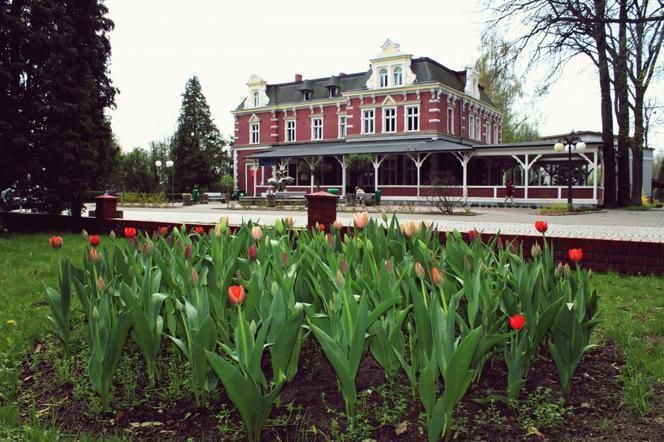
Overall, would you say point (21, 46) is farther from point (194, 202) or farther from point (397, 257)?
point (194, 202)

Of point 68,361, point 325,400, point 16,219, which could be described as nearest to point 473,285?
point 325,400

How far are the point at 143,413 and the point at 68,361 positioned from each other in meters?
0.79

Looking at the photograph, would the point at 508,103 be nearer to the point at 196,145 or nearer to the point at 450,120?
the point at 450,120

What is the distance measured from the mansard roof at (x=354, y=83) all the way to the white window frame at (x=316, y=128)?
164 centimetres

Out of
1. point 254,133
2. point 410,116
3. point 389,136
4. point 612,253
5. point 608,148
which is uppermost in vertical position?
point 254,133

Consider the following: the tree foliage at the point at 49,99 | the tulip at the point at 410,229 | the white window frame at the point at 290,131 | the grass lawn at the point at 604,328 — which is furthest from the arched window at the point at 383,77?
the tulip at the point at 410,229

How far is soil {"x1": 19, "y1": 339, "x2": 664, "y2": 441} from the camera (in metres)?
2.53

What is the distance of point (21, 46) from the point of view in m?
12.5

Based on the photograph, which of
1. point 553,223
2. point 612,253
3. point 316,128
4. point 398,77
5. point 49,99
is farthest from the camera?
point 316,128

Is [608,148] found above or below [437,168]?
above

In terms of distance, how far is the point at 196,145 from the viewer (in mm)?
51156

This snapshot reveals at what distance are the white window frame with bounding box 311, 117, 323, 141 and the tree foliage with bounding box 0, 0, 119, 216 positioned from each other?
28123mm

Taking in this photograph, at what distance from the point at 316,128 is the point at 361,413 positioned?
130ft

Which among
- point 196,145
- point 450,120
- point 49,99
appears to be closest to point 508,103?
point 450,120
